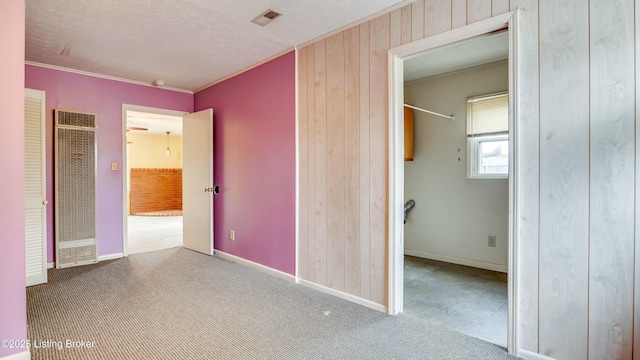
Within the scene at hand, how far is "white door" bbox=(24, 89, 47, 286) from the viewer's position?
316cm

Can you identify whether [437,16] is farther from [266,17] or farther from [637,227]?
[637,227]

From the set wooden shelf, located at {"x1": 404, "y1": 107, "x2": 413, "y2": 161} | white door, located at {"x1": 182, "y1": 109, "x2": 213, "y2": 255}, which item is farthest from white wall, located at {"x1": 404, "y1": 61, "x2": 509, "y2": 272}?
white door, located at {"x1": 182, "y1": 109, "x2": 213, "y2": 255}

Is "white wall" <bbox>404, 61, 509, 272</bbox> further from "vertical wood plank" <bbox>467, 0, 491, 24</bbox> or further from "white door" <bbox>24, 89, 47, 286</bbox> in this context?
"white door" <bbox>24, 89, 47, 286</bbox>

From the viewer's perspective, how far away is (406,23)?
2406mm

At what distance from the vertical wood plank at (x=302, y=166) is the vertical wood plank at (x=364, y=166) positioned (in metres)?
0.66

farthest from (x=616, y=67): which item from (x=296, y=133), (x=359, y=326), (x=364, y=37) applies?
(x=296, y=133)

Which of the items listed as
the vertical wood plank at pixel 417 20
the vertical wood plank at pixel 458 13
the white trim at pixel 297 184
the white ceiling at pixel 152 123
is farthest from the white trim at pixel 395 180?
the white ceiling at pixel 152 123

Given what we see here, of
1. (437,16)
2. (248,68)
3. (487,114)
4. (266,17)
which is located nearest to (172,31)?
(266,17)

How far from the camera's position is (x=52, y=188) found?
12.4 ft

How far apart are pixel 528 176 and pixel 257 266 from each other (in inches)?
112

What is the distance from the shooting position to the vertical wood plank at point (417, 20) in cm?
232

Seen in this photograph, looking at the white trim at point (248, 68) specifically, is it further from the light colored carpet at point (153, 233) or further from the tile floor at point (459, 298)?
the tile floor at point (459, 298)

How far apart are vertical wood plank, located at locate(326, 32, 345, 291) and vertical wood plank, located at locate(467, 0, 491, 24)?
3.47 feet

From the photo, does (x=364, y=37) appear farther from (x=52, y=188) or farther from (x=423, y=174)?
(x=52, y=188)
